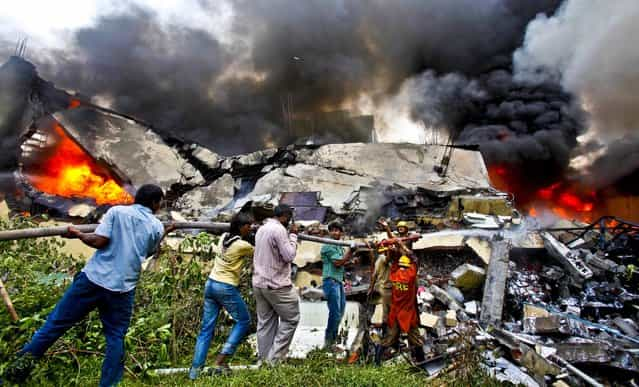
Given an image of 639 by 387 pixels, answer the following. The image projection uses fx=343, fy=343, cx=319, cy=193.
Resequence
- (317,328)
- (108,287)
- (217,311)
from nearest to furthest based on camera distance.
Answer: (108,287), (217,311), (317,328)

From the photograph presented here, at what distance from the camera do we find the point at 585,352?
407 centimetres

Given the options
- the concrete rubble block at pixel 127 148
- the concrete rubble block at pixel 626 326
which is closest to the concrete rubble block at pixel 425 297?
the concrete rubble block at pixel 626 326

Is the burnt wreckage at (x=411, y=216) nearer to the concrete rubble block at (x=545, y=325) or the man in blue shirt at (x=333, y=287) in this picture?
the concrete rubble block at (x=545, y=325)

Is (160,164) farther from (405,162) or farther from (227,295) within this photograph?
(227,295)

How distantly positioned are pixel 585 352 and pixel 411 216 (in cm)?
→ 649

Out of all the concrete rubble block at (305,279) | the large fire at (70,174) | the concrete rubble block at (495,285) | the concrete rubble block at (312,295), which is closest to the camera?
Result: the concrete rubble block at (495,285)

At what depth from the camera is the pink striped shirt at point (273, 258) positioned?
9.87 ft

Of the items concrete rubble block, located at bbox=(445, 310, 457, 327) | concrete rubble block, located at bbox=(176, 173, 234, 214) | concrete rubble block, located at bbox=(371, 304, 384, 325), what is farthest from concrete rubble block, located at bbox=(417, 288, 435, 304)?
concrete rubble block, located at bbox=(176, 173, 234, 214)

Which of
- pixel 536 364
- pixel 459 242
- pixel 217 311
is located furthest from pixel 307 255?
pixel 536 364

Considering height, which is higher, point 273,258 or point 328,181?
point 328,181

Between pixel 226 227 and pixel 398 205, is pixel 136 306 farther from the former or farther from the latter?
pixel 398 205

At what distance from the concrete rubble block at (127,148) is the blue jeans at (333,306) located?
11310 mm

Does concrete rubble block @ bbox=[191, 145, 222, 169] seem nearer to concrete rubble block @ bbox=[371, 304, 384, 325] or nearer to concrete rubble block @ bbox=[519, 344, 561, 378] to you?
concrete rubble block @ bbox=[371, 304, 384, 325]

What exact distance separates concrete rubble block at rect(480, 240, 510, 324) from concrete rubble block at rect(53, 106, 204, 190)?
453 inches
